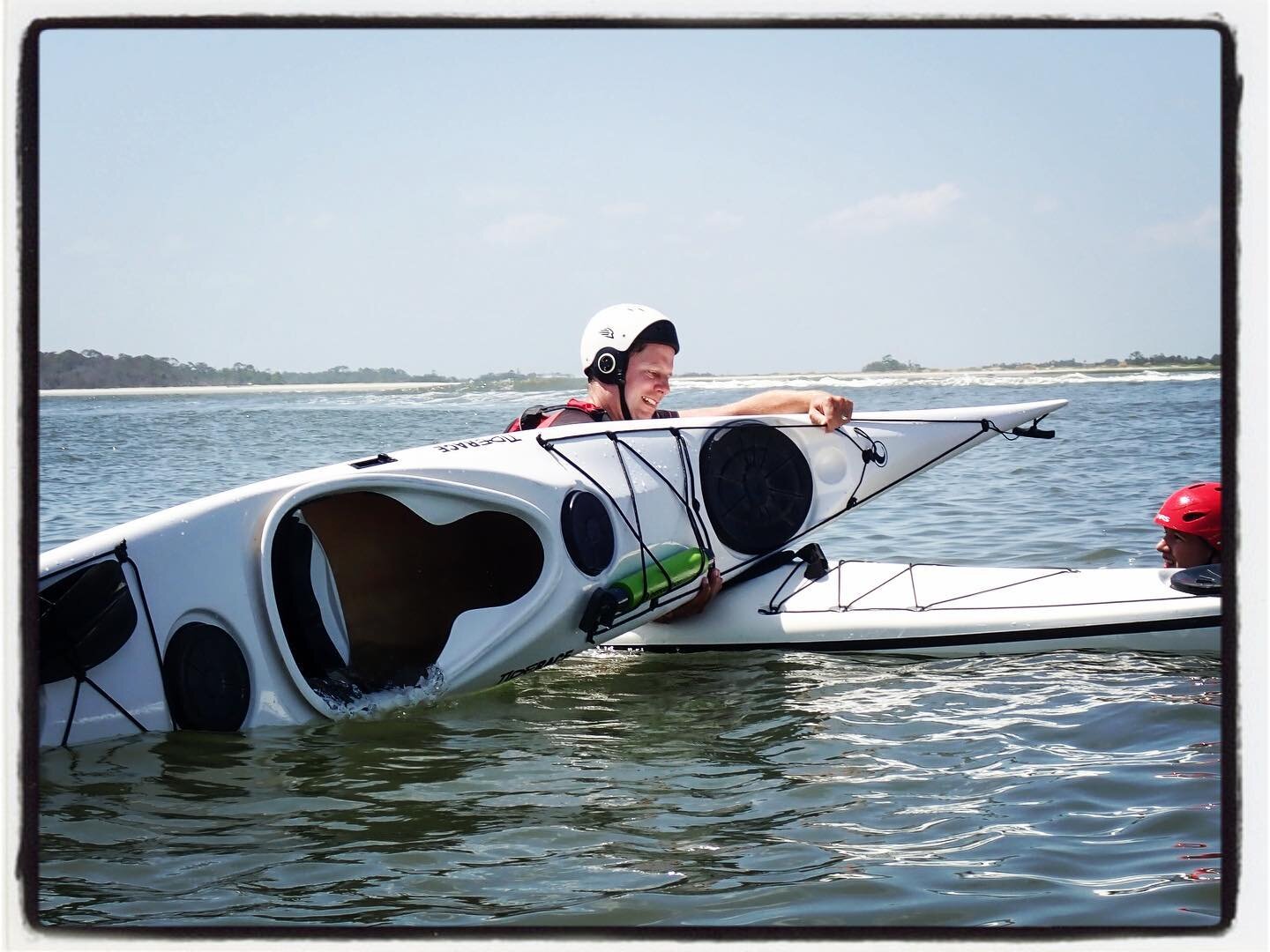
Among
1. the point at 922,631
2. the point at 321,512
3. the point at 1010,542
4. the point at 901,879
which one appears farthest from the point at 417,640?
the point at 1010,542

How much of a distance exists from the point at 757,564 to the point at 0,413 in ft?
13.4

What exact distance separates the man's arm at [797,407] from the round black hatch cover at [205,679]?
2.38m

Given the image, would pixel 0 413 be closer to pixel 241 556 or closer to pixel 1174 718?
pixel 241 556

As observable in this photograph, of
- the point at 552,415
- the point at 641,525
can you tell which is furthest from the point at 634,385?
the point at 641,525

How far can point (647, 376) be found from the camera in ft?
17.6

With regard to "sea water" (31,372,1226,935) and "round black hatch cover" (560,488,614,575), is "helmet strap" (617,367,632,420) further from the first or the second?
"sea water" (31,372,1226,935)

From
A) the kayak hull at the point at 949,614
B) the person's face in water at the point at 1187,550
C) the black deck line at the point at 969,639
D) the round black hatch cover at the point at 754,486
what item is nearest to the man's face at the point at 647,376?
the round black hatch cover at the point at 754,486

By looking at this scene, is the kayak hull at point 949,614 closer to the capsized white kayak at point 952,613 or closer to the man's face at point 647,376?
the capsized white kayak at point 952,613

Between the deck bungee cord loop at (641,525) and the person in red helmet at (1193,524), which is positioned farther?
the person in red helmet at (1193,524)

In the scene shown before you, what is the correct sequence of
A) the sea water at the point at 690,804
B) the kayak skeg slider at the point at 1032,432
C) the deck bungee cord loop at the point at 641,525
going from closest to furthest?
1. the sea water at the point at 690,804
2. the deck bungee cord loop at the point at 641,525
3. the kayak skeg slider at the point at 1032,432

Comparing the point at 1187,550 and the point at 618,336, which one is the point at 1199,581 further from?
the point at 618,336

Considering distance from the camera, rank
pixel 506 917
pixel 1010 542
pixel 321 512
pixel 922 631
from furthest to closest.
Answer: pixel 1010 542 < pixel 922 631 < pixel 321 512 < pixel 506 917

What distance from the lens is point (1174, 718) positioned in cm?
421

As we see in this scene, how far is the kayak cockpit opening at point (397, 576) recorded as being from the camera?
473 cm
